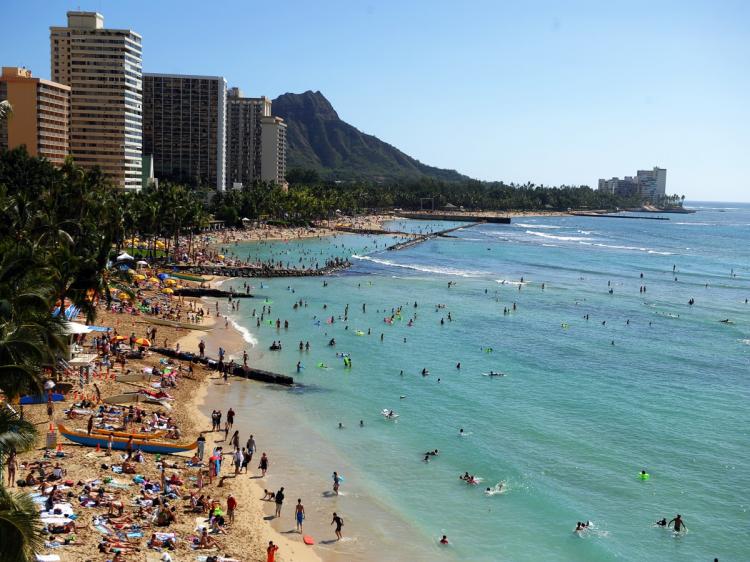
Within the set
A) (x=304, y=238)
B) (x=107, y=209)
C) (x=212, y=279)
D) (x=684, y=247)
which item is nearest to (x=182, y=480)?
(x=107, y=209)

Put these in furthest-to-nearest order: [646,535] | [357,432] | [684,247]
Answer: [684,247] < [357,432] < [646,535]

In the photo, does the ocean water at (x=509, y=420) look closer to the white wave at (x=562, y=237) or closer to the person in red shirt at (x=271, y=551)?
the person in red shirt at (x=271, y=551)

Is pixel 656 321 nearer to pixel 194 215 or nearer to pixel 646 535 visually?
pixel 646 535

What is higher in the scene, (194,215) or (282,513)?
(194,215)

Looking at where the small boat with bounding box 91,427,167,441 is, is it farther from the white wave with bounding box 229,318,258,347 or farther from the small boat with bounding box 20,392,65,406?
the white wave with bounding box 229,318,258,347

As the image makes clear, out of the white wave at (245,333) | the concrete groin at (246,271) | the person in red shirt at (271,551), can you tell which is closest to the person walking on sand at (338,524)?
the person in red shirt at (271,551)

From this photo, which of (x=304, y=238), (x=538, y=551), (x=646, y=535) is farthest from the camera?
(x=304, y=238)

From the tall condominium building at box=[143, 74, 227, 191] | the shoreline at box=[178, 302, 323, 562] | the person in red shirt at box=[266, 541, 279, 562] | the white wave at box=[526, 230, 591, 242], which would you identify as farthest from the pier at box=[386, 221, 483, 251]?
the person in red shirt at box=[266, 541, 279, 562]

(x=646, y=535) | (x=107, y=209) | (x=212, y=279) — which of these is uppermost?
(x=107, y=209)
